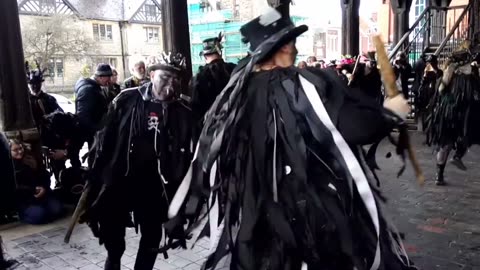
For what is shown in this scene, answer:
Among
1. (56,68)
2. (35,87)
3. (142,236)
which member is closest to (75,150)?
(35,87)

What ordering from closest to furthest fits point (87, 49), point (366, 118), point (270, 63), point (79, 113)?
point (366, 118) → point (270, 63) → point (79, 113) → point (87, 49)

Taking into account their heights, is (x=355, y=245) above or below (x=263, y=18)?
below

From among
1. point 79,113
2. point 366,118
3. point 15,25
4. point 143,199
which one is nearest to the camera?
point 366,118

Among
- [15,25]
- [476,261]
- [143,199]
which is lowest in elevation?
[476,261]

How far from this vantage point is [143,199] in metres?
3.38

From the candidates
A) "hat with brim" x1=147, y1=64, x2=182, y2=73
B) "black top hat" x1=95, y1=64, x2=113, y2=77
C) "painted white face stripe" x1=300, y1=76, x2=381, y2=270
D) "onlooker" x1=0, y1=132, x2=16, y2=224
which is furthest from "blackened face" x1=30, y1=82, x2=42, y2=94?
"painted white face stripe" x1=300, y1=76, x2=381, y2=270

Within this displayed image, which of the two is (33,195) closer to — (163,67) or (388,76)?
(163,67)

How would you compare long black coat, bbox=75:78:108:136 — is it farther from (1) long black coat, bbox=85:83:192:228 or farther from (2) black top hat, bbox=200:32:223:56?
(1) long black coat, bbox=85:83:192:228

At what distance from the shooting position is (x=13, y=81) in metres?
5.36

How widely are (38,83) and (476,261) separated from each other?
5.33 m

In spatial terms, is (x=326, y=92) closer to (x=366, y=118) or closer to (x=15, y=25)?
(x=366, y=118)

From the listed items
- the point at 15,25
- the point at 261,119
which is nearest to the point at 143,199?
the point at 261,119

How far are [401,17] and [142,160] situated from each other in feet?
46.0

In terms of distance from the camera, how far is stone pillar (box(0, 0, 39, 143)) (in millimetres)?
5270
